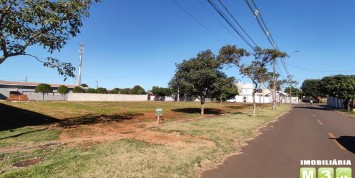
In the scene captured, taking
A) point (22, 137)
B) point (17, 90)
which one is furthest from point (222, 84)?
point (17, 90)

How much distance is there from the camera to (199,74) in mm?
26391

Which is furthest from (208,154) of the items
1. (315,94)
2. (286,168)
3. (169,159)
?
(315,94)

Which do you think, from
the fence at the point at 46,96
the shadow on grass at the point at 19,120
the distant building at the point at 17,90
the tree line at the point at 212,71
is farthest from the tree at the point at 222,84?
the distant building at the point at 17,90

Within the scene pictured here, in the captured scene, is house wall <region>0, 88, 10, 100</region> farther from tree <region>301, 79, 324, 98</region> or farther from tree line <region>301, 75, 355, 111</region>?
tree <region>301, 79, 324, 98</region>

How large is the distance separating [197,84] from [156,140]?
16.5 meters

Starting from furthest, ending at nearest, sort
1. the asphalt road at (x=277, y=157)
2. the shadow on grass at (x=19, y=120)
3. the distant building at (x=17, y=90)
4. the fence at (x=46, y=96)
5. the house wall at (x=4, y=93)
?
the house wall at (x=4, y=93)
the distant building at (x=17, y=90)
the fence at (x=46, y=96)
the shadow on grass at (x=19, y=120)
the asphalt road at (x=277, y=157)

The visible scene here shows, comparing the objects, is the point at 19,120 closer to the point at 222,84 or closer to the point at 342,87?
the point at 222,84

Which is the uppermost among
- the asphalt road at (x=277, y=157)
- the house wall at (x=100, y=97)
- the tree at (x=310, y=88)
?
the tree at (x=310, y=88)

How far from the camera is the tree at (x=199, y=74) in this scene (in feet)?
87.3

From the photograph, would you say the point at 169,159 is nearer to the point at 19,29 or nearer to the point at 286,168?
the point at 286,168

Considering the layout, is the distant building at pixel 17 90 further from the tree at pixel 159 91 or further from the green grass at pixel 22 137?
the green grass at pixel 22 137

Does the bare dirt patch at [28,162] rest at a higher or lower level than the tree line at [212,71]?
lower

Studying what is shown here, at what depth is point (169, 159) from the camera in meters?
8.06

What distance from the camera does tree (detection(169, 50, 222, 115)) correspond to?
26.6 metres
